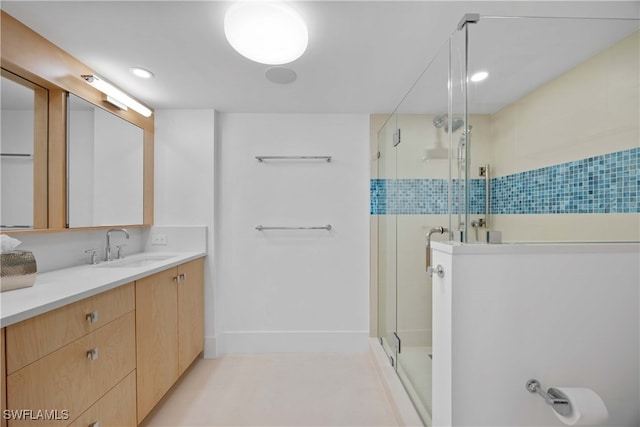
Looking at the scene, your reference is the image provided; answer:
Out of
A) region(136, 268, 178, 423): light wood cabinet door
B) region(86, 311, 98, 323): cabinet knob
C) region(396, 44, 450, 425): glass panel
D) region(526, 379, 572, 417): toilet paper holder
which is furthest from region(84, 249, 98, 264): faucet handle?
region(526, 379, 572, 417): toilet paper holder

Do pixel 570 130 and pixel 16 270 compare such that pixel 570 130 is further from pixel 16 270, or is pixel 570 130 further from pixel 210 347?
pixel 210 347

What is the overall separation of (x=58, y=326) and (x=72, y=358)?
158 mm

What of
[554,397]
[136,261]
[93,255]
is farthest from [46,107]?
[554,397]

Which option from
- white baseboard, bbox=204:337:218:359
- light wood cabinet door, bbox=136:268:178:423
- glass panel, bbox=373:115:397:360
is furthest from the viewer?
white baseboard, bbox=204:337:218:359

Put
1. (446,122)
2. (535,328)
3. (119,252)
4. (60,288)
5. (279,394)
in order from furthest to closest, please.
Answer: (119,252) → (279,394) → (446,122) → (60,288) → (535,328)

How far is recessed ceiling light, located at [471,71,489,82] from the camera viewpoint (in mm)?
1074

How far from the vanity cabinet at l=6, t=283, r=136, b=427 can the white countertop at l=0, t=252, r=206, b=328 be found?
1.5 inches

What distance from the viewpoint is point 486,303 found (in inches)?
40.1

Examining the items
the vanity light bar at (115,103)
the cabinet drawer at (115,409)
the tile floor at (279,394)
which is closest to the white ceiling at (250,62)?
the vanity light bar at (115,103)

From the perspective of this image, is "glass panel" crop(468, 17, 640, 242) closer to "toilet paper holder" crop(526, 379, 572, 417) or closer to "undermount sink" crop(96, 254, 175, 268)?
"toilet paper holder" crop(526, 379, 572, 417)

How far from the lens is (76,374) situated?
108 cm

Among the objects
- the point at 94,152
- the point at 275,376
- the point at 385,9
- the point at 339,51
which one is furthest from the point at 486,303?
Result: the point at 94,152

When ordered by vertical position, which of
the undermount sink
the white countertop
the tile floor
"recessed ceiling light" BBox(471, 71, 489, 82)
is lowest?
the tile floor

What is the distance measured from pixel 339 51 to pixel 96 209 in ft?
6.13
